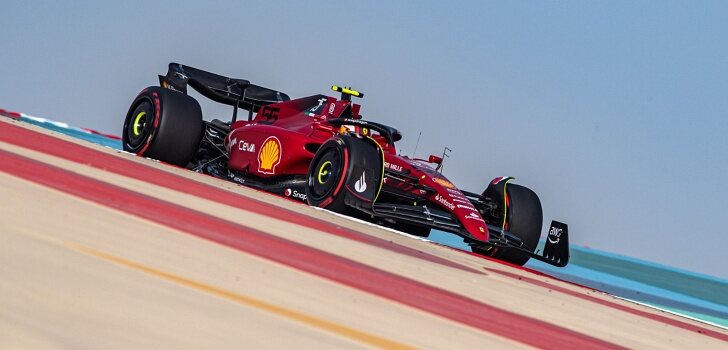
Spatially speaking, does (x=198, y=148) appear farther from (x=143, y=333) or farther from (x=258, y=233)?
(x=143, y=333)

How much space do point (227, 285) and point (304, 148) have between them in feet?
22.4

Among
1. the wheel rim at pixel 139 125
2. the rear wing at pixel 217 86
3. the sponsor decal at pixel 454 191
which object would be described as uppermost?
the rear wing at pixel 217 86

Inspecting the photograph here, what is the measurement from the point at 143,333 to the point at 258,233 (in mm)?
2838

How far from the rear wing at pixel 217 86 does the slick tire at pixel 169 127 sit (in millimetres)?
969

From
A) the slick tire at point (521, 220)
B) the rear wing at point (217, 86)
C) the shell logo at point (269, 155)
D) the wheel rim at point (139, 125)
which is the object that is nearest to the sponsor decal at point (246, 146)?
the shell logo at point (269, 155)

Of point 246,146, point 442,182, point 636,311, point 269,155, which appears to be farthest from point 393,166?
point 636,311

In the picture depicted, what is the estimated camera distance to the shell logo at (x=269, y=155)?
1054 cm

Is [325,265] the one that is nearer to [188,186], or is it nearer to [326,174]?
[188,186]

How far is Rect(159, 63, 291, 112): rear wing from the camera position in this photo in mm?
12398

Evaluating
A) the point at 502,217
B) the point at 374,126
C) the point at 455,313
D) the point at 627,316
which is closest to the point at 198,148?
the point at 374,126

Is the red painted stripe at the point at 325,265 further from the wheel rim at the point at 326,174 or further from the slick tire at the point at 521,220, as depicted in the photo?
the slick tire at the point at 521,220

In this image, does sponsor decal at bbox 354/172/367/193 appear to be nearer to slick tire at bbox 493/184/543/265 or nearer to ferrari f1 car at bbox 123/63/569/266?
ferrari f1 car at bbox 123/63/569/266

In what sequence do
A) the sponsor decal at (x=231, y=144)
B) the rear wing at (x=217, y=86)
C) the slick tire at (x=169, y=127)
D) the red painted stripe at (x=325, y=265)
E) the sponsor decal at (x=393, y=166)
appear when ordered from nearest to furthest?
1. the red painted stripe at (x=325, y=265)
2. the sponsor decal at (x=393, y=166)
3. the slick tire at (x=169, y=127)
4. the sponsor decal at (x=231, y=144)
5. the rear wing at (x=217, y=86)

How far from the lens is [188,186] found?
7836 millimetres
